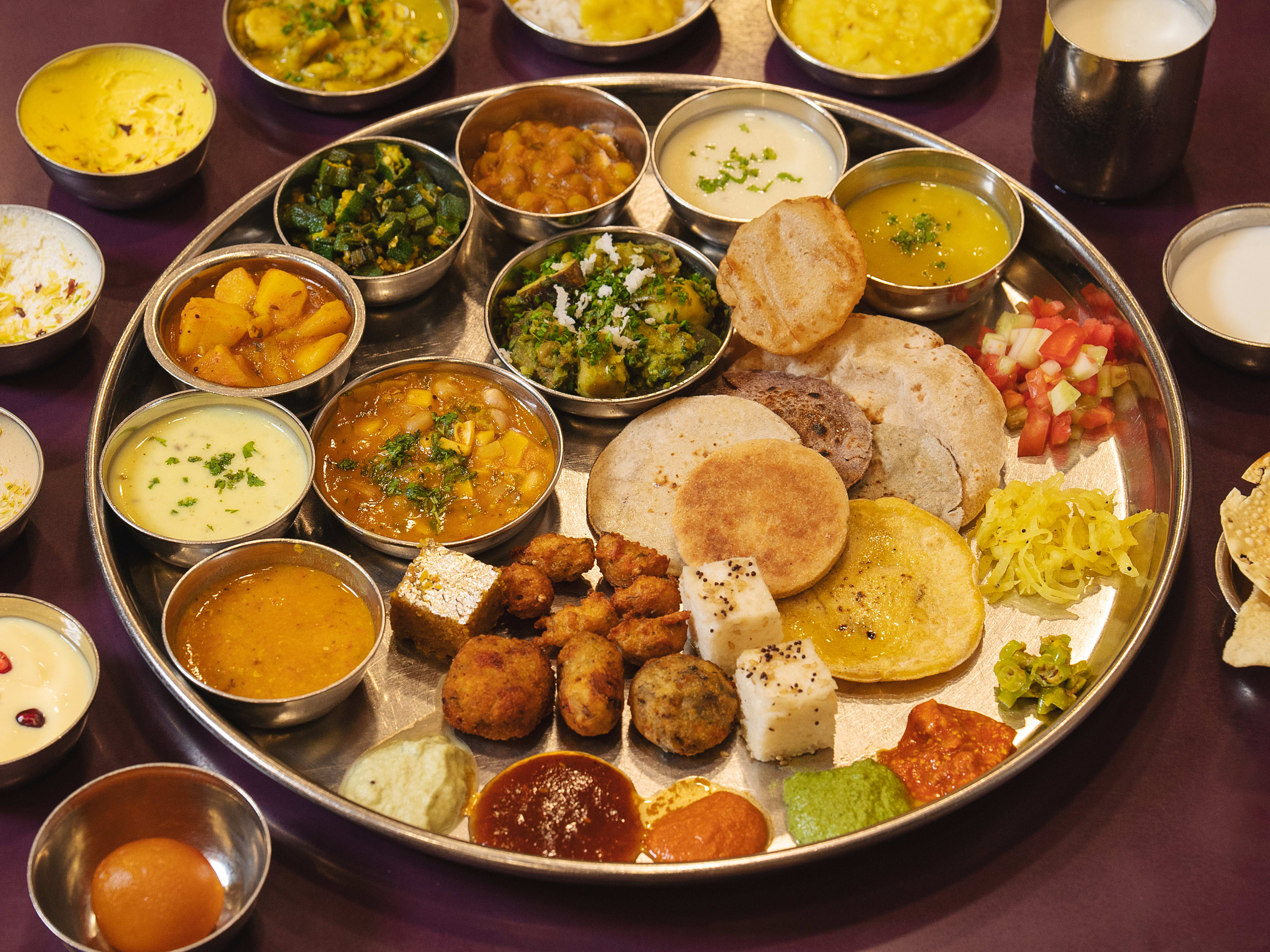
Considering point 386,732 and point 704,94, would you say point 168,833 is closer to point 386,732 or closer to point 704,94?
point 386,732

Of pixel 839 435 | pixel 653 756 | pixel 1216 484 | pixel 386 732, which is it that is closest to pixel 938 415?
pixel 839 435

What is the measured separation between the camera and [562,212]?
5.17 meters

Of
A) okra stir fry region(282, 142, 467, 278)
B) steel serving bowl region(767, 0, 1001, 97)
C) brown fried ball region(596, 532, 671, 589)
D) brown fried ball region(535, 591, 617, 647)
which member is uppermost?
steel serving bowl region(767, 0, 1001, 97)

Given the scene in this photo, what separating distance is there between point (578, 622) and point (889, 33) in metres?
3.87

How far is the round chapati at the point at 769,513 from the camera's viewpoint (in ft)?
13.6

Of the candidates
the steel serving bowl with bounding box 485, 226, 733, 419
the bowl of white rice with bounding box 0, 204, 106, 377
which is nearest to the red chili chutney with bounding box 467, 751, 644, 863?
the steel serving bowl with bounding box 485, 226, 733, 419

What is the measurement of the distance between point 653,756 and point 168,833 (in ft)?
5.38

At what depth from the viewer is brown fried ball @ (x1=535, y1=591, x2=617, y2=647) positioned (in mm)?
3994

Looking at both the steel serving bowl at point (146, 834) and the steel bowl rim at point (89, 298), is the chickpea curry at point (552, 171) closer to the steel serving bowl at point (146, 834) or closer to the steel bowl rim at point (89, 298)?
the steel bowl rim at point (89, 298)

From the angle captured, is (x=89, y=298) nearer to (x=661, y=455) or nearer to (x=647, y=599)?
(x=661, y=455)

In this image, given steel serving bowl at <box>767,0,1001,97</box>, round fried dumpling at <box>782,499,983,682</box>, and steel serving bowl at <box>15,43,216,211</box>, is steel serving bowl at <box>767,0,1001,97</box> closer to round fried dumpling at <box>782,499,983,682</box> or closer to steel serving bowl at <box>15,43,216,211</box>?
Answer: round fried dumpling at <box>782,499,983,682</box>

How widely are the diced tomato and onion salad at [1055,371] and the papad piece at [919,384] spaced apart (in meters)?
0.13

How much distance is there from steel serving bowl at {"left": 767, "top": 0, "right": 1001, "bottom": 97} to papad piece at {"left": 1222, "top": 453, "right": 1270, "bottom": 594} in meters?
2.88

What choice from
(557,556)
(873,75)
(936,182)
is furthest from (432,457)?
(873,75)
